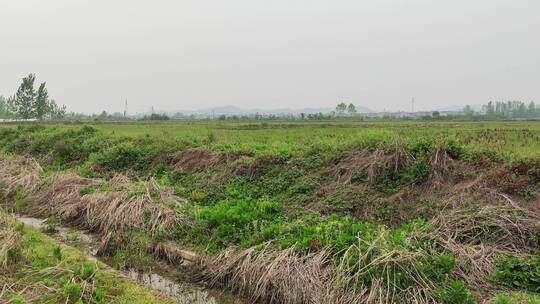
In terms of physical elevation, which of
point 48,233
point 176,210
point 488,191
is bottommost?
point 48,233

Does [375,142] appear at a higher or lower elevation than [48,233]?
higher

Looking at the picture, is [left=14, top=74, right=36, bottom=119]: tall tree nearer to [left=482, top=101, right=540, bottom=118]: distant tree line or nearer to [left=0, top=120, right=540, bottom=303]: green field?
[left=0, top=120, right=540, bottom=303]: green field

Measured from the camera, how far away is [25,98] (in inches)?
2095

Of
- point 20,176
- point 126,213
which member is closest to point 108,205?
point 126,213

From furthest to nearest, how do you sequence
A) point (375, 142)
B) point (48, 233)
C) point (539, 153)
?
point (375, 142) → point (48, 233) → point (539, 153)

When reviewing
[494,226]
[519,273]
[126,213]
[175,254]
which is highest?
[494,226]

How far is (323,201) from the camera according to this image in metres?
8.91

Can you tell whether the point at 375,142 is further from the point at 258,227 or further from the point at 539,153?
the point at 258,227

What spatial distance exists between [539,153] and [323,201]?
4601 millimetres

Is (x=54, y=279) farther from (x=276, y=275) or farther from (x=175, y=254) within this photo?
(x=276, y=275)

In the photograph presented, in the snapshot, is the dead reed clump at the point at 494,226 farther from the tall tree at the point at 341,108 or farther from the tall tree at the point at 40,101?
the tall tree at the point at 341,108

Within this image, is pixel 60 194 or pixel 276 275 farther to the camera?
pixel 60 194

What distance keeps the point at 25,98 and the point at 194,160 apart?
165 ft

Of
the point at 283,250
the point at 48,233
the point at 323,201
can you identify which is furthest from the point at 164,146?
the point at 283,250
